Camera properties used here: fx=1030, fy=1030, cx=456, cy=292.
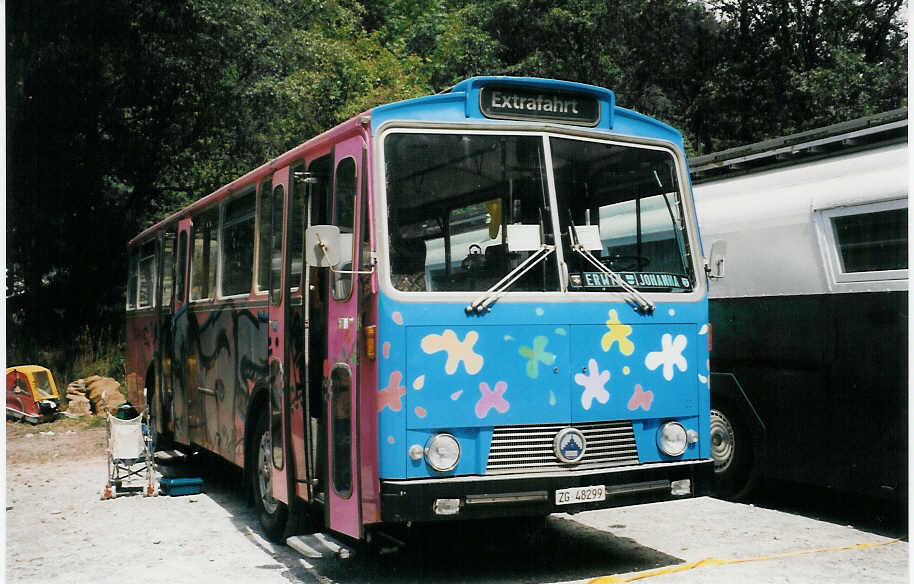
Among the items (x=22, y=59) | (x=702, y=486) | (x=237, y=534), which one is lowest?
(x=237, y=534)

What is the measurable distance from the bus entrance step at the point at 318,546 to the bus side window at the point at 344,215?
5.29 ft

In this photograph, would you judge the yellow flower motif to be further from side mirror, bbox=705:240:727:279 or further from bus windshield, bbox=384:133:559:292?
side mirror, bbox=705:240:727:279

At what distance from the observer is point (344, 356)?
21.9 feet

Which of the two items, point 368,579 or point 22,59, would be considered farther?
point 22,59

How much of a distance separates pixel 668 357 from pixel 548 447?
1.10 m

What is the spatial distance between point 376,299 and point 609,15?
2774 cm

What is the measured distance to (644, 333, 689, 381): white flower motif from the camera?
6.78 m

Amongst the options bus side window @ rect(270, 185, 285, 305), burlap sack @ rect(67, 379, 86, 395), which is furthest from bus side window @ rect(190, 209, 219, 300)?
burlap sack @ rect(67, 379, 86, 395)

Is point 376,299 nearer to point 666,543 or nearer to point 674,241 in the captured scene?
point 674,241

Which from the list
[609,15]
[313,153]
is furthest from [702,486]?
[609,15]

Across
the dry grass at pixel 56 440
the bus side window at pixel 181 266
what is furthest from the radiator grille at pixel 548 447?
the dry grass at pixel 56 440

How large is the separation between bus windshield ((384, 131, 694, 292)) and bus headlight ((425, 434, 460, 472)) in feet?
3.00

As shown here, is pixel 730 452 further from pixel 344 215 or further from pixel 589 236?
pixel 344 215

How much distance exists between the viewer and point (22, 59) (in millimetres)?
20094
